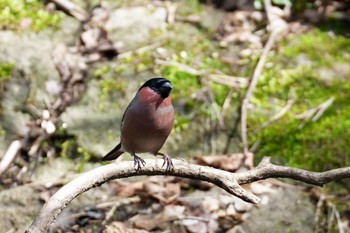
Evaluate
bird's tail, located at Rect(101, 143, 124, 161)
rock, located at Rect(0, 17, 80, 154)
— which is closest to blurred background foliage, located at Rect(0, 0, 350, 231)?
rock, located at Rect(0, 17, 80, 154)

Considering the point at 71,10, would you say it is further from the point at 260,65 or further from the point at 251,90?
the point at 251,90

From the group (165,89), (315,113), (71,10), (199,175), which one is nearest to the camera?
(199,175)

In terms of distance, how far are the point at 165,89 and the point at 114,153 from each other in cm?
99

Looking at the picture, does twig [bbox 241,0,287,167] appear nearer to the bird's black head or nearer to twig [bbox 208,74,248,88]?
twig [bbox 208,74,248,88]

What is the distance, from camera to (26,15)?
570 centimetres

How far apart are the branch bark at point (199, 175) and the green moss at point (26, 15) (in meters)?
3.09

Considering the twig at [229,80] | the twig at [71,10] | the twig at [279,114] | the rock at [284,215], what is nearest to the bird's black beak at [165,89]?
the rock at [284,215]

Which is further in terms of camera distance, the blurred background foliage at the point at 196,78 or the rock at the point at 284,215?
the blurred background foliage at the point at 196,78

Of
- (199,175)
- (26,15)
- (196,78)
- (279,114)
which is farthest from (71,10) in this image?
(199,175)

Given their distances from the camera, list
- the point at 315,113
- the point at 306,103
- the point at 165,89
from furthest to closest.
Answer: the point at 306,103 < the point at 315,113 < the point at 165,89

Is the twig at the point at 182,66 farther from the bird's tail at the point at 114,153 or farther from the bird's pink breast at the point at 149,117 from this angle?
the bird's pink breast at the point at 149,117

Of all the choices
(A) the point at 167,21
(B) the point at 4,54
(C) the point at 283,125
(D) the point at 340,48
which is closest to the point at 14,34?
(B) the point at 4,54

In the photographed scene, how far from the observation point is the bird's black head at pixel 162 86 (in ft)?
11.0

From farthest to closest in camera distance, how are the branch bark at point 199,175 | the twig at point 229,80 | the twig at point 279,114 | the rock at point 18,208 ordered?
the twig at point 229,80 < the twig at point 279,114 < the rock at point 18,208 < the branch bark at point 199,175
